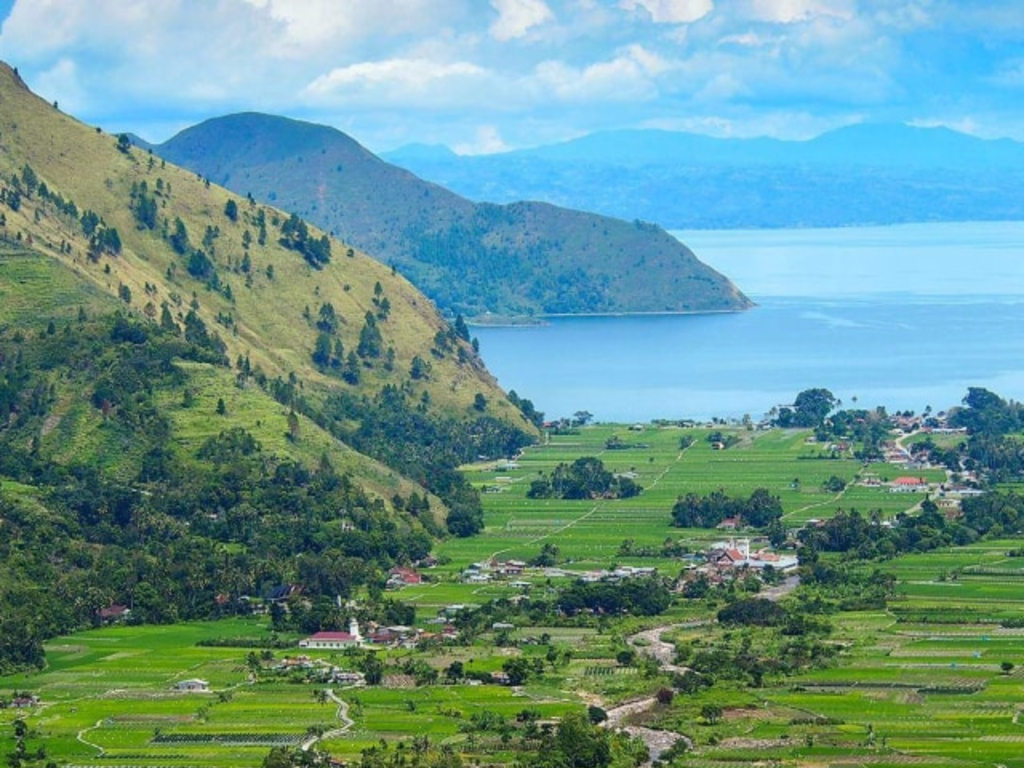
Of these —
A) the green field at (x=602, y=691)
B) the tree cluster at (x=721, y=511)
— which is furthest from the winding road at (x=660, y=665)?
the tree cluster at (x=721, y=511)

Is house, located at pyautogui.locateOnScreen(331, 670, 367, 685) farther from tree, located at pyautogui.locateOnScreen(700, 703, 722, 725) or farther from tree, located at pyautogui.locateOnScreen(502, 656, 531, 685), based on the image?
tree, located at pyautogui.locateOnScreen(700, 703, 722, 725)

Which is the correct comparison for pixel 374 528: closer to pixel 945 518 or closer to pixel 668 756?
pixel 945 518

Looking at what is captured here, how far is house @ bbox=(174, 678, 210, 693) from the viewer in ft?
322

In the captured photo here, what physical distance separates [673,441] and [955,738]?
9862cm

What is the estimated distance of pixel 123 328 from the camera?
153500 millimetres

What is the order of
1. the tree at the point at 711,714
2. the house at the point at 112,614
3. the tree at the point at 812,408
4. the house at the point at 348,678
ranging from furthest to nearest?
1. the tree at the point at 812,408
2. the house at the point at 112,614
3. the house at the point at 348,678
4. the tree at the point at 711,714

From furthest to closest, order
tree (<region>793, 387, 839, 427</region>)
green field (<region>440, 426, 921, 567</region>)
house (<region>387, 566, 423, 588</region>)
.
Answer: tree (<region>793, 387, 839, 427</region>) → green field (<region>440, 426, 921, 567</region>) → house (<region>387, 566, 423, 588</region>)

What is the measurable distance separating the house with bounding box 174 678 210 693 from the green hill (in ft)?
31.3

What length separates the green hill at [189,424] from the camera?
122812mm

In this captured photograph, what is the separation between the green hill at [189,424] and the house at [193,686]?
955 cm

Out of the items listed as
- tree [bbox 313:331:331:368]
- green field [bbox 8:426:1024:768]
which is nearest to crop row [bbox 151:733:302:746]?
green field [bbox 8:426:1024:768]

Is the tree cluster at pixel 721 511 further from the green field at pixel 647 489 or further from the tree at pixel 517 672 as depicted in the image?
the tree at pixel 517 672

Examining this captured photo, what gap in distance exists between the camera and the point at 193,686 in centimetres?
9881

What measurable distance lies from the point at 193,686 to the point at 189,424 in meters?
48.8
